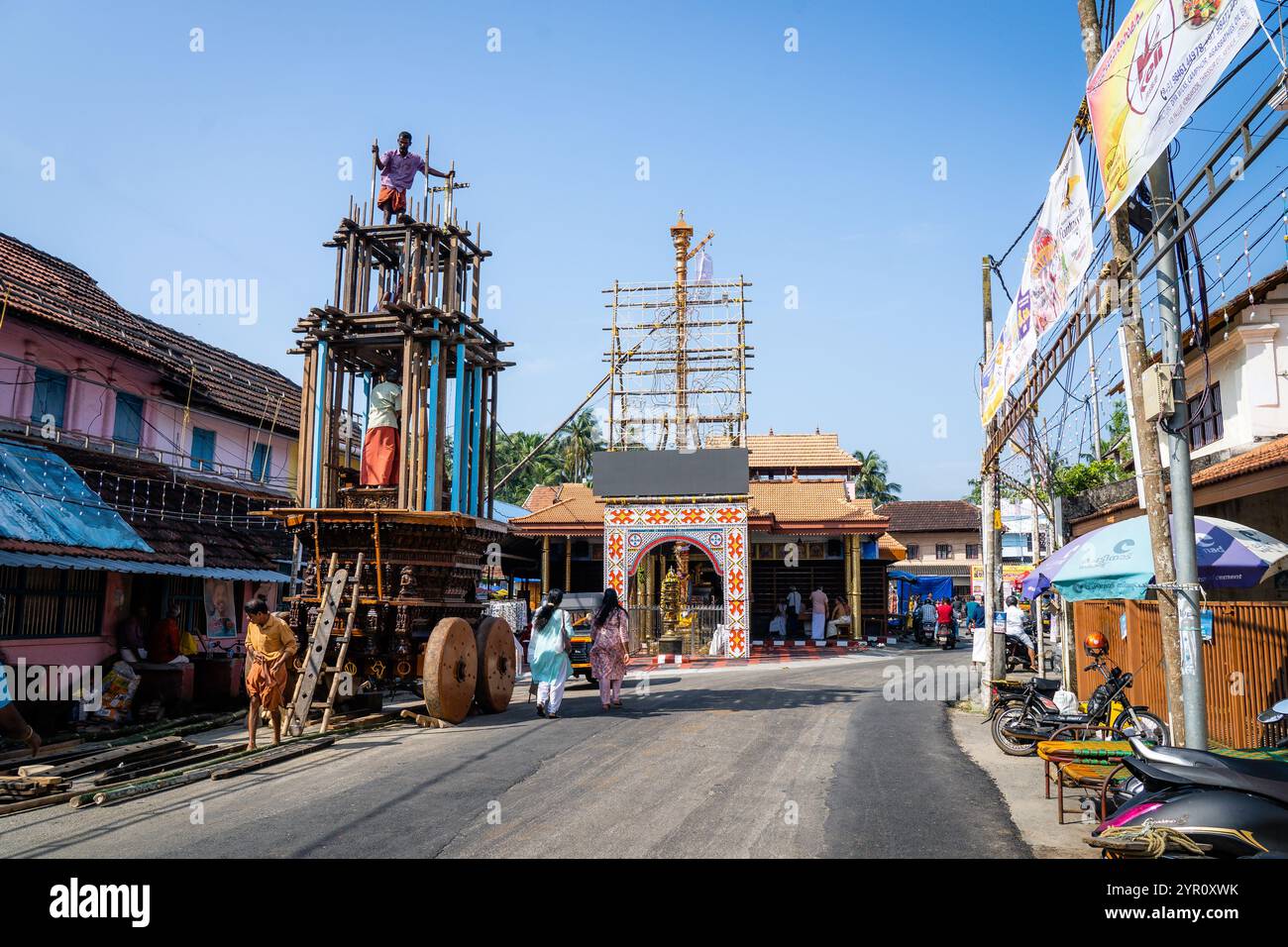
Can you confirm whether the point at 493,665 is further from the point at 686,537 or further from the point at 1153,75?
the point at 686,537

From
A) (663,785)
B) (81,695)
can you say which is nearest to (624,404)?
(81,695)

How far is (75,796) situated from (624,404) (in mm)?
31394

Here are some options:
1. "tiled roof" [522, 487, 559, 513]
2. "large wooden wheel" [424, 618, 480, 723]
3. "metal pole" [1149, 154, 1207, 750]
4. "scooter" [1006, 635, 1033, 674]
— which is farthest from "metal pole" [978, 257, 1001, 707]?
"tiled roof" [522, 487, 559, 513]

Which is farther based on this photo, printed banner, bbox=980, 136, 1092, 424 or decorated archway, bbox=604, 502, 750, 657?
decorated archway, bbox=604, 502, 750, 657

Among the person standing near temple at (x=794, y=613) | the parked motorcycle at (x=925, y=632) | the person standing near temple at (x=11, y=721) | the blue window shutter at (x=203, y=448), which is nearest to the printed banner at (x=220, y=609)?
the blue window shutter at (x=203, y=448)

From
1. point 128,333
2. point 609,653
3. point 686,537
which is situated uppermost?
point 128,333

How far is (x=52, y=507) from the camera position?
41.1ft

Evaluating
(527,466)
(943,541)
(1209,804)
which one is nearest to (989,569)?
(1209,804)

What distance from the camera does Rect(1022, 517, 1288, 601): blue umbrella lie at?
29.5ft

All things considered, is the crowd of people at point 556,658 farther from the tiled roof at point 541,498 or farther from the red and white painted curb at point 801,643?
the tiled roof at point 541,498

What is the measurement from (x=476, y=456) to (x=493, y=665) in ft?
10.1

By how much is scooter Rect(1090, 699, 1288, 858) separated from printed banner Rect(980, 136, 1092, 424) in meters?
5.56

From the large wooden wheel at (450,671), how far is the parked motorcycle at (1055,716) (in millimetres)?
6641

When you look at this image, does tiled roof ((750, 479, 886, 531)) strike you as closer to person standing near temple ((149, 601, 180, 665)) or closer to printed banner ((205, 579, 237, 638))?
printed banner ((205, 579, 237, 638))
